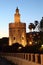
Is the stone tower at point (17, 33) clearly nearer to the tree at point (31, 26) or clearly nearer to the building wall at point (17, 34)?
the building wall at point (17, 34)

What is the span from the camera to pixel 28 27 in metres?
152

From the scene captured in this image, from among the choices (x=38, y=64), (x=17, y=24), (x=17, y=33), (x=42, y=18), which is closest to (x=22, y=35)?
(x=17, y=33)

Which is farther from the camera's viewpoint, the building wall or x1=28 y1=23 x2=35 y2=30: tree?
x1=28 y1=23 x2=35 y2=30: tree

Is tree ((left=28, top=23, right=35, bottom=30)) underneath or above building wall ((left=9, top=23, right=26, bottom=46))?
above

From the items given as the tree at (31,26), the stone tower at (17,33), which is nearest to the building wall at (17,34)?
the stone tower at (17,33)

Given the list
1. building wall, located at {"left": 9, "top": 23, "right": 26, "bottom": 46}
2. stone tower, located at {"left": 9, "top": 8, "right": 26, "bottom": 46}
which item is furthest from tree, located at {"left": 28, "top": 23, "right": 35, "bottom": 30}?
building wall, located at {"left": 9, "top": 23, "right": 26, "bottom": 46}

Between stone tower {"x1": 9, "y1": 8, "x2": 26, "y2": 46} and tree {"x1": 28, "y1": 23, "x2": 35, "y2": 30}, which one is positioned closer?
stone tower {"x1": 9, "y1": 8, "x2": 26, "y2": 46}

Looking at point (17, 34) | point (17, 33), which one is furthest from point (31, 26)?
point (17, 34)

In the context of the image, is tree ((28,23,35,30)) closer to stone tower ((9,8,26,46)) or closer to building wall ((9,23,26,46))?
stone tower ((9,8,26,46))

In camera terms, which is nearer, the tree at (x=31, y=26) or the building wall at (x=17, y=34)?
the building wall at (x=17, y=34)

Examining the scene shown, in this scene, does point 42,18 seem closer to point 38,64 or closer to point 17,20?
point 17,20

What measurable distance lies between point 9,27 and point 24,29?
742 cm

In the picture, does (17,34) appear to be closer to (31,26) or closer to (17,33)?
(17,33)

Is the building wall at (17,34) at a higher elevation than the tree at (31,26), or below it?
below
